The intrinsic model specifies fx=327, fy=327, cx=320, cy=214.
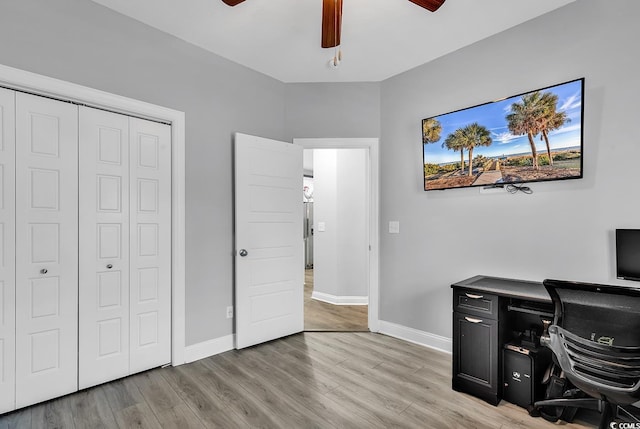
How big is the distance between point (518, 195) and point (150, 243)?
3058 millimetres

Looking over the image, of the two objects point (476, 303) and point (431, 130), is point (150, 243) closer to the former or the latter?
point (476, 303)

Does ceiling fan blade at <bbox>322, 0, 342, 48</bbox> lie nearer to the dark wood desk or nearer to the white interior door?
the white interior door

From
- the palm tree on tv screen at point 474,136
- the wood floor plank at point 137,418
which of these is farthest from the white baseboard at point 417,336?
the wood floor plank at point 137,418

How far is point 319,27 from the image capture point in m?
2.69

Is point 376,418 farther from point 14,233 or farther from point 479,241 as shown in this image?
point 14,233

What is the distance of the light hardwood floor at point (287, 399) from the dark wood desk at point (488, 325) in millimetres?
131

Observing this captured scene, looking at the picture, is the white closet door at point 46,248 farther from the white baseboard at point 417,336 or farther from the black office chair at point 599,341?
the black office chair at point 599,341

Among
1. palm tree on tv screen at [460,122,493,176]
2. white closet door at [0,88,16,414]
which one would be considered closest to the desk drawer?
palm tree on tv screen at [460,122,493,176]

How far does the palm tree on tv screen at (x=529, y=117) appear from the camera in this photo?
2.47 meters

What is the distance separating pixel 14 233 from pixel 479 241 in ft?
11.5

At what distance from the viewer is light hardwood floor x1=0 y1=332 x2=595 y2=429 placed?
2.04 metres

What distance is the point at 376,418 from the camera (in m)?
2.08

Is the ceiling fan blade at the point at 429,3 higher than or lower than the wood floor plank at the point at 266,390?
higher

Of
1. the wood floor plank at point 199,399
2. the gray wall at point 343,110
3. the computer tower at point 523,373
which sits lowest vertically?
the wood floor plank at point 199,399
